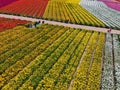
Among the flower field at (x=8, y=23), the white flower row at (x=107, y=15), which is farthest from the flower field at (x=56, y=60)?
the white flower row at (x=107, y=15)

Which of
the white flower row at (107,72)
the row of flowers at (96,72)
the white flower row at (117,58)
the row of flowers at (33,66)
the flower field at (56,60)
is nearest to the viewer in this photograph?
the row of flowers at (33,66)

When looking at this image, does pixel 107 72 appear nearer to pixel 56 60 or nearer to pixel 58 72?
pixel 58 72

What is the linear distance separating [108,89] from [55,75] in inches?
226

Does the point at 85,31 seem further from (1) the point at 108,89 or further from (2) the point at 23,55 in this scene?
A: (1) the point at 108,89

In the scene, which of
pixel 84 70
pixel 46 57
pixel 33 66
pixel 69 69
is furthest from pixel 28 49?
pixel 84 70

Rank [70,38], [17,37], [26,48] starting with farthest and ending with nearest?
[70,38], [17,37], [26,48]

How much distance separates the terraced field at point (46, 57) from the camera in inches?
1011

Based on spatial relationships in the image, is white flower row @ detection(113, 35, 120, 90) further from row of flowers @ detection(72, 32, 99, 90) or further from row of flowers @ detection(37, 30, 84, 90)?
row of flowers @ detection(37, 30, 84, 90)

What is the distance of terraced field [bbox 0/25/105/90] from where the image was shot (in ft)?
84.3

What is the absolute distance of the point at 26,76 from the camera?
86.4 ft

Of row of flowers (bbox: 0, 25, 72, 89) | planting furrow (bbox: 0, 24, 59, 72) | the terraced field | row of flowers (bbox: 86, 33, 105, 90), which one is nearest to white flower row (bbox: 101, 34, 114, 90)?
row of flowers (bbox: 86, 33, 105, 90)

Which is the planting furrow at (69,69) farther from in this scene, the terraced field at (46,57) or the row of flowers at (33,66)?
the row of flowers at (33,66)

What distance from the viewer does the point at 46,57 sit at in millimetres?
32844

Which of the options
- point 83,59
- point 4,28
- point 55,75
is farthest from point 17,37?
point 55,75
